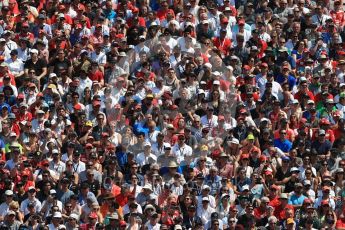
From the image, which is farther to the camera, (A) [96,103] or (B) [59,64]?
(B) [59,64]

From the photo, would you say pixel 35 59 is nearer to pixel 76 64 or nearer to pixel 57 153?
pixel 76 64

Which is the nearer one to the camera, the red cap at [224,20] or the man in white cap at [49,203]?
the man in white cap at [49,203]

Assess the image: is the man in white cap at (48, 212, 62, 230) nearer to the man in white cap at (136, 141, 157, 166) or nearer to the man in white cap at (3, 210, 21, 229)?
the man in white cap at (3, 210, 21, 229)

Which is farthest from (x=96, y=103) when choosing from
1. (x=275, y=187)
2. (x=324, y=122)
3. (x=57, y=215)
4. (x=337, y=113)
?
(x=337, y=113)

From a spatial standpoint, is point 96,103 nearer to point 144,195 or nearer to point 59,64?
point 59,64

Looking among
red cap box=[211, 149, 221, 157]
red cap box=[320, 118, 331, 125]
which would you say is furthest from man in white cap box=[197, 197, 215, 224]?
red cap box=[320, 118, 331, 125]

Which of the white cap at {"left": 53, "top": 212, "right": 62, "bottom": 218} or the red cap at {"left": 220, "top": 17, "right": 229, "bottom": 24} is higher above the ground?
the red cap at {"left": 220, "top": 17, "right": 229, "bottom": 24}

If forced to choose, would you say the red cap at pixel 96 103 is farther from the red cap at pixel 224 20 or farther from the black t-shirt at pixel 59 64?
the red cap at pixel 224 20

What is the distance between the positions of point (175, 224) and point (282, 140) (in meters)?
3.95

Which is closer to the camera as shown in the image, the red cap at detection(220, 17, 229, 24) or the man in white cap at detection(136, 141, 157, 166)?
the man in white cap at detection(136, 141, 157, 166)

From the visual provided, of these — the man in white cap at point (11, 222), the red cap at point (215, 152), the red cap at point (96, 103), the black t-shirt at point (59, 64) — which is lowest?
the man in white cap at point (11, 222)

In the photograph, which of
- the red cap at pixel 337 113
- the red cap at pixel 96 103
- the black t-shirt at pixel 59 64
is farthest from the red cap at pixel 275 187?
the black t-shirt at pixel 59 64

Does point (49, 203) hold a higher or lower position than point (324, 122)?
lower

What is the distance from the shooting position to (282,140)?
1385 inches
